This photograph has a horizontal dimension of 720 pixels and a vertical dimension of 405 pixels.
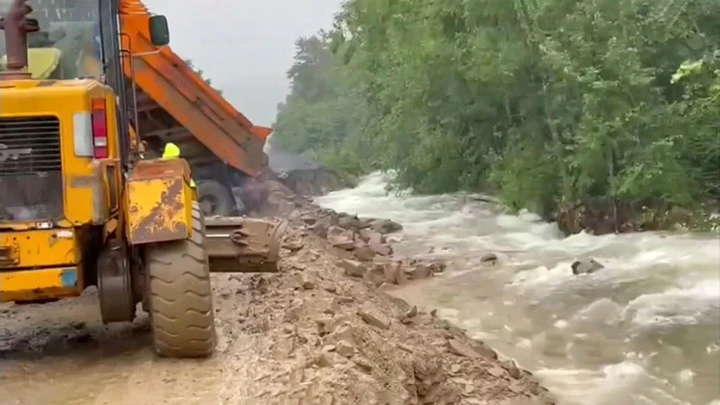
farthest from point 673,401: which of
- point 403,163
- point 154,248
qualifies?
point 403,163

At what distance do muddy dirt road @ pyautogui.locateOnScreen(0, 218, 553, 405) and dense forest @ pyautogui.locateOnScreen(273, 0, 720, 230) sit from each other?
23.7 ft

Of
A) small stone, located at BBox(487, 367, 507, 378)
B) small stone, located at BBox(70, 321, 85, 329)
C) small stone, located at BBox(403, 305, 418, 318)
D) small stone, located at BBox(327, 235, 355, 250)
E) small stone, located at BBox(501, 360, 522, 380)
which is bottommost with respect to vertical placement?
small stone, located at BBox(327, 235, 355, 250)

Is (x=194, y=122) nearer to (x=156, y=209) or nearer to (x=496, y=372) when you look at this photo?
(x=496, y=372)

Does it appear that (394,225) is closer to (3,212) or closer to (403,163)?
(403,163)

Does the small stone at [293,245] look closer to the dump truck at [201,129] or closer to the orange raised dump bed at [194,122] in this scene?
the dump truck at [201,129]

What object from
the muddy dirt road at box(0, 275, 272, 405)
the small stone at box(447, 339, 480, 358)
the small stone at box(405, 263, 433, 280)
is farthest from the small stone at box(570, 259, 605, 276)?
the muddy dirt road at box(0, 275, 272, 405)

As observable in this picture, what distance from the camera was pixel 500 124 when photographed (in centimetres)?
2389

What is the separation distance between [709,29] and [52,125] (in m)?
16.1

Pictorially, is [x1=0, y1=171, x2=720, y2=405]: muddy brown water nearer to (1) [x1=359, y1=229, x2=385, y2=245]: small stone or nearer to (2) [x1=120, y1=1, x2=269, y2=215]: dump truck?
(1) [x1=359, y1=229, x2=385, y2=245]: small stone

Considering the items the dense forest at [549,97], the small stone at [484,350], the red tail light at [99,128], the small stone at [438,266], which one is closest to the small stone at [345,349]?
the red tail light at [99,128]

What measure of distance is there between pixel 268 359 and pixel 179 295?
→ 2.12ft

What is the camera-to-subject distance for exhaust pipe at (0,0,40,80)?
5855mm

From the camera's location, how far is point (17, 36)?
19.5 ft

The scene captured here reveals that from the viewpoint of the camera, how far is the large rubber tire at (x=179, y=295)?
555cm
